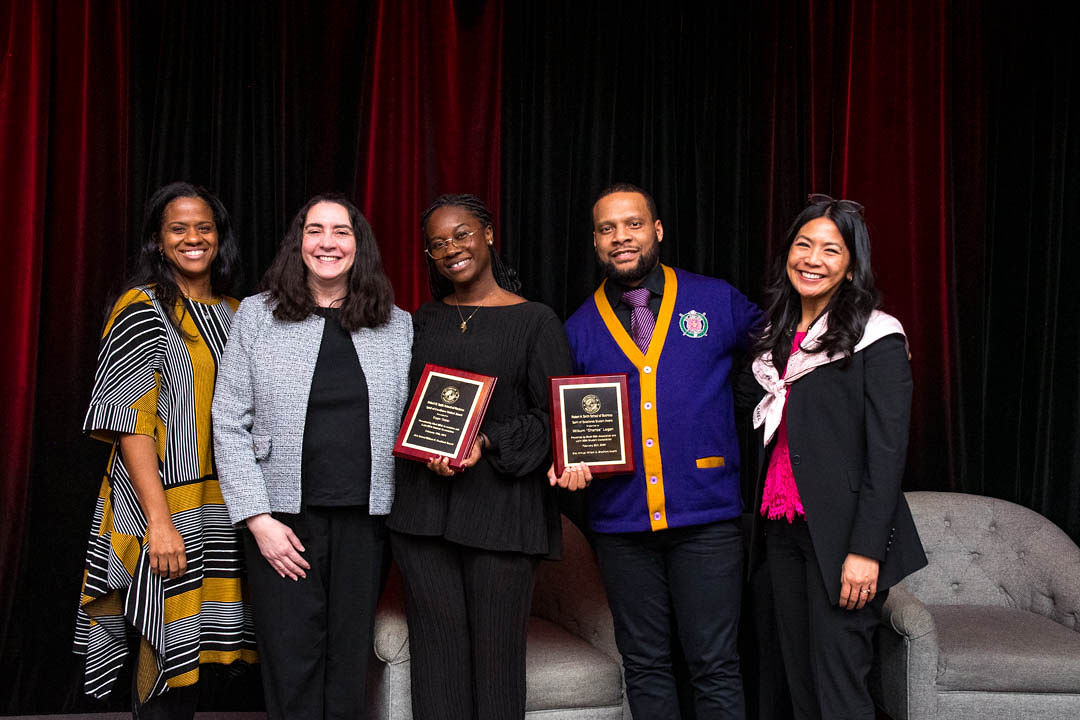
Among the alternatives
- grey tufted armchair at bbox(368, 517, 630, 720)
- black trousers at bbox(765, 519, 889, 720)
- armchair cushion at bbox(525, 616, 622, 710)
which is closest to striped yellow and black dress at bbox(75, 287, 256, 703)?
grey tufted armchair at bbox(368, 517, 630, 720)

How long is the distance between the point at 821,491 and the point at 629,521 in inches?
21.8

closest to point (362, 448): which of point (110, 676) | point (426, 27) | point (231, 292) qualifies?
point (231, 292)

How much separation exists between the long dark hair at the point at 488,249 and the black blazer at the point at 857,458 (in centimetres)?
92

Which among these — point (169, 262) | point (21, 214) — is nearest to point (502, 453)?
point (169, 262)

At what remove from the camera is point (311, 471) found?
2.39 metres

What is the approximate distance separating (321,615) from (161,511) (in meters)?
0.52

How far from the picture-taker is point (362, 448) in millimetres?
2422

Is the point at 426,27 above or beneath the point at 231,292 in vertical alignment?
above

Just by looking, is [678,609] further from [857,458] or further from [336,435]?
[336,435]

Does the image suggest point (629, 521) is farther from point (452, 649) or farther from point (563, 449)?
point (452, 649)

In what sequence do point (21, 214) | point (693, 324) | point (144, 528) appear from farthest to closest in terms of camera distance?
1. point (21, 214)
2. point (693, 324)
3. point (144, 528)

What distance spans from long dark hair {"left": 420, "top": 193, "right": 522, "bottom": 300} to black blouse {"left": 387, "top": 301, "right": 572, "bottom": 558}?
158 mm

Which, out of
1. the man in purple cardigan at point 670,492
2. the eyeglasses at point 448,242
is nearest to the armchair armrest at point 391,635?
the man in purple cardigan at point 670,492

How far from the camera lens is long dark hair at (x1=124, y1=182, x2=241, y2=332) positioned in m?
2.55
